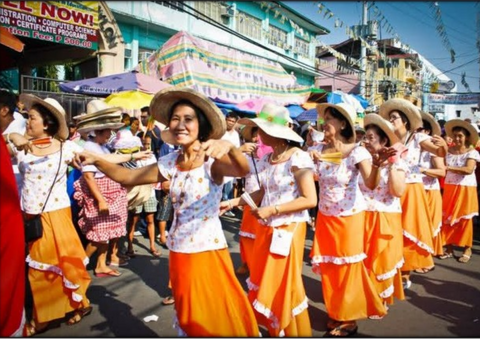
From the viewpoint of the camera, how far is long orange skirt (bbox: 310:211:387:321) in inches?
145

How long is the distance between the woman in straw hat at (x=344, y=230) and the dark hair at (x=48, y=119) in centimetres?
238

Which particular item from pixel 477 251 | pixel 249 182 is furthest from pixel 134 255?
pixel 477 251

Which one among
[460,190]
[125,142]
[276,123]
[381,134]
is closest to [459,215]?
[460,190]

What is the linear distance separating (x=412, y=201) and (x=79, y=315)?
3.99 m

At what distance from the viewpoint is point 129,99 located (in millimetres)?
7992

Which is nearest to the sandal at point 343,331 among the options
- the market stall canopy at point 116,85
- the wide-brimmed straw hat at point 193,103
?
the wide-brimmed straw hat at point 193,103

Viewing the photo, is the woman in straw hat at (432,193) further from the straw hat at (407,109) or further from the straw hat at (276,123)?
the straw hat at (276,123)

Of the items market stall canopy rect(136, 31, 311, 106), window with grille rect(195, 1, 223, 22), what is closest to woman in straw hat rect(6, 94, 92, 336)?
market stall canopy rect(136, 31, 311, 106)

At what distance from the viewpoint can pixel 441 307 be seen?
4.47 metres

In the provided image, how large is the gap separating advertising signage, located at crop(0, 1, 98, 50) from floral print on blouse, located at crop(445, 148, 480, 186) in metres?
7.52

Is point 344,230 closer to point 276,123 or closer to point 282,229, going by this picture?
point 282,229

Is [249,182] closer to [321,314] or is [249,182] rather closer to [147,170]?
[321,314]

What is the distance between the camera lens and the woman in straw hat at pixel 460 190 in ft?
20.8

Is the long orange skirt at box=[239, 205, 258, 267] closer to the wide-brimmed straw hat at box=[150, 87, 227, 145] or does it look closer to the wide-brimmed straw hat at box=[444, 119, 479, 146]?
the wide-brimmed straw hat at box=[150, 87, 227, 145]
